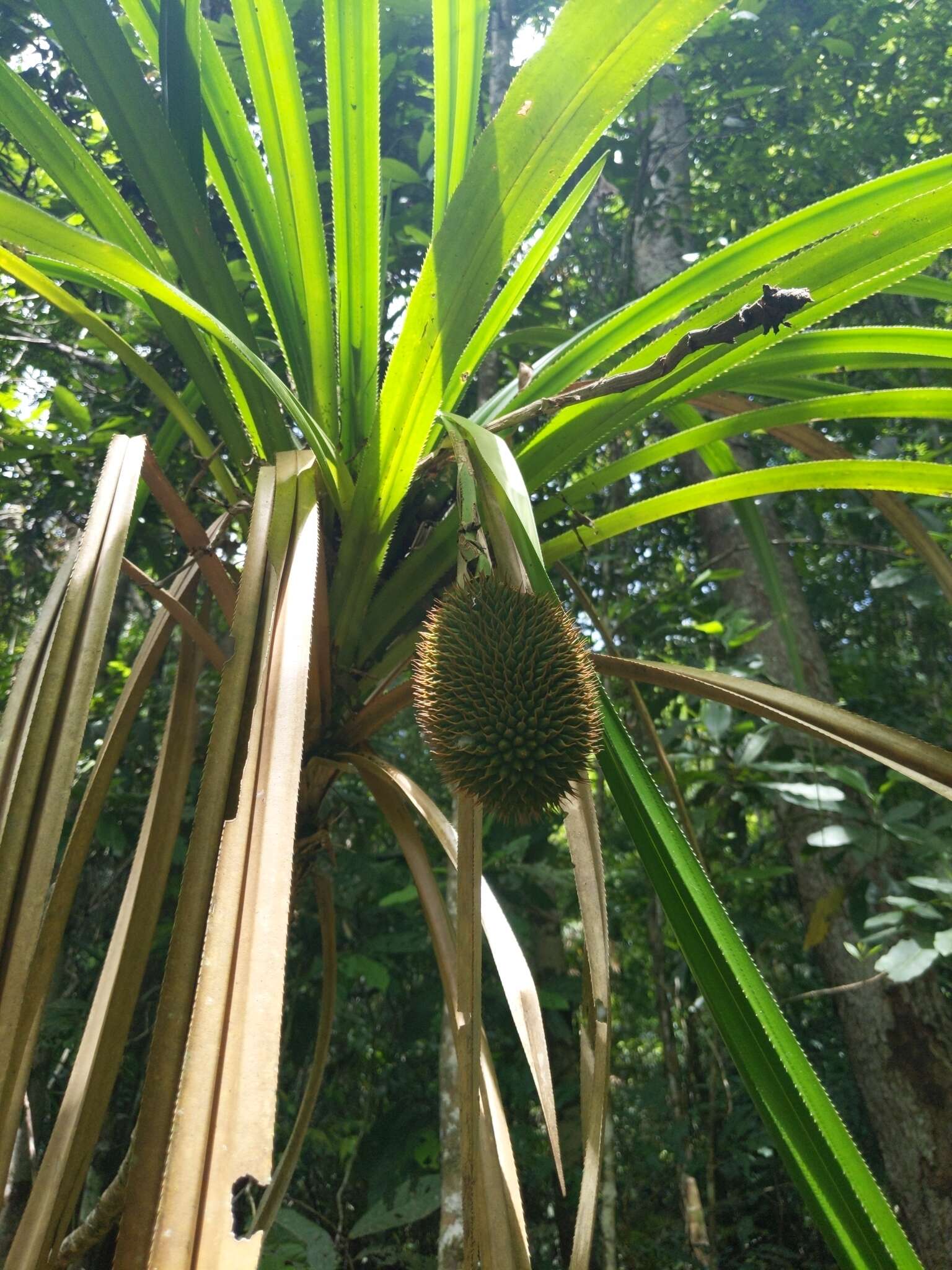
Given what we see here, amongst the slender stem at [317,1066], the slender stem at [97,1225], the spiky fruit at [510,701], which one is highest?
the spiky fruit at [510,701]

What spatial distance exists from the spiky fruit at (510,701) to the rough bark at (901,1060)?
142 cm

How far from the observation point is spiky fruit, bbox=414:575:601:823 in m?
0.65

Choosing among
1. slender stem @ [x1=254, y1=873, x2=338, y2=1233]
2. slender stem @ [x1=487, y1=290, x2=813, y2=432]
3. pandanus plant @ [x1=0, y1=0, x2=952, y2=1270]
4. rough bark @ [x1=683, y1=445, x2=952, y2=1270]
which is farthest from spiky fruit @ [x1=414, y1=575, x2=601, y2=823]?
rough bark @ [x1=683, y1=445, x2=952, y2=1270]

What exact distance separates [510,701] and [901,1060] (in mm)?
1986

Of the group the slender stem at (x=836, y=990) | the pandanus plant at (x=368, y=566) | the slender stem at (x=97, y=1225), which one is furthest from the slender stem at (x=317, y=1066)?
the slender stem at (x=836, y=990)

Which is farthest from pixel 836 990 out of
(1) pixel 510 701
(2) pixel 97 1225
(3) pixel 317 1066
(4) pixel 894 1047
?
(4) pixel 894 1047

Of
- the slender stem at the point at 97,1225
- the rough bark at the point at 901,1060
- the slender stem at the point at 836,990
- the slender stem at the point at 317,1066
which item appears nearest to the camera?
the slender stem at the point at 97,1225

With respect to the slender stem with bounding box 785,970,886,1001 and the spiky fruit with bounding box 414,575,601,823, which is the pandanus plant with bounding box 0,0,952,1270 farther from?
the slender stem with bounding box 785,970,886,1001

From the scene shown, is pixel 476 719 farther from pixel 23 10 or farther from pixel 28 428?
pixel 23 10

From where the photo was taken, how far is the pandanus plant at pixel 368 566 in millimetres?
417

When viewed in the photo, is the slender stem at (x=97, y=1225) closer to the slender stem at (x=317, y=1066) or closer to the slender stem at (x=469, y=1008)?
the slender stem at (x=317, y=1066)

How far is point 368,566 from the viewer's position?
0.87 metres

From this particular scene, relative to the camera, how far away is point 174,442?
Result: 1.35m

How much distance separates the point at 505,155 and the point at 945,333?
513mm
